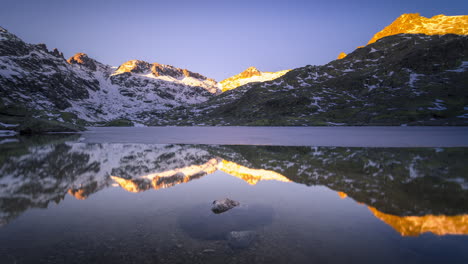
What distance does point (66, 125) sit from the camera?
101 meters

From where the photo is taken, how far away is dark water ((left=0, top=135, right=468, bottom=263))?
8469 mm

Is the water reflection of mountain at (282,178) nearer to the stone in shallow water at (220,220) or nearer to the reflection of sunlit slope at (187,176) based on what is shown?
the reflection of sunlit slope at (187,176)

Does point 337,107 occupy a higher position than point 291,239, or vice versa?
point 337,107

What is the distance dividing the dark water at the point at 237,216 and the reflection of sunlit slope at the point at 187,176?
0.29 ft

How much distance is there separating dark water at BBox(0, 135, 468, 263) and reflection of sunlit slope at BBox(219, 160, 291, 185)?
0.49ft

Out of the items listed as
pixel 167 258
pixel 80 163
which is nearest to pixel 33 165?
pixel 80 163

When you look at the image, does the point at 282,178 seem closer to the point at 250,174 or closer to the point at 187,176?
the point at 250,174

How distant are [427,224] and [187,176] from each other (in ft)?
51.6

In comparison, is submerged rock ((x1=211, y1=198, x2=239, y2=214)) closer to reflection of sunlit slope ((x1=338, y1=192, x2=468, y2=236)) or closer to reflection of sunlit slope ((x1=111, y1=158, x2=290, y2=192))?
reflection of sunlit slope ((x1=111, y1=158, x2=290, y2=192))

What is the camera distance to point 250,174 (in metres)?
A: 21.5

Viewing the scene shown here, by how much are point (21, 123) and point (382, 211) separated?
112 metres

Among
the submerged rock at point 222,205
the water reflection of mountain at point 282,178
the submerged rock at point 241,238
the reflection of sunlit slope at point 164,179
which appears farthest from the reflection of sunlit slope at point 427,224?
the reflection of sunlit slope at point 164,179

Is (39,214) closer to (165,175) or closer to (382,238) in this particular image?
(165,175)

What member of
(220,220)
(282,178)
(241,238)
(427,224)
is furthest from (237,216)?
(282,178)
